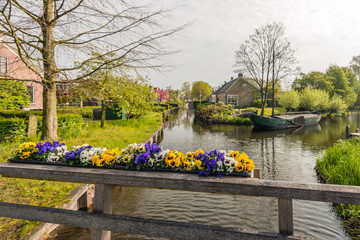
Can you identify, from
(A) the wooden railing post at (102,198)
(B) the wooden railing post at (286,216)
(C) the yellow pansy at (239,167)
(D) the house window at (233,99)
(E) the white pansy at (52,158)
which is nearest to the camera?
(B) the wooden railing post at (286,216)

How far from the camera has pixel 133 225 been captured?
2.45 meters

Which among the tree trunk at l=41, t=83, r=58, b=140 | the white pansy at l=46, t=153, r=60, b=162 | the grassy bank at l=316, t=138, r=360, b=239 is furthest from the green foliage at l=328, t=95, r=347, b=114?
the white pansy at l=46, t=153, r=60, b=162

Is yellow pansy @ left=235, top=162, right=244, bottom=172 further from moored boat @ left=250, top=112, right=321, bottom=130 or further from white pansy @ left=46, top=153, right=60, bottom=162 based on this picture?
moored boat @ left=250, top=112, right=321, bottom=130

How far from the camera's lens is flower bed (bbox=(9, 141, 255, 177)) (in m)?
2.41

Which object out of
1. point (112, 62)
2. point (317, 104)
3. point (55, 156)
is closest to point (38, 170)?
point (55, 156)

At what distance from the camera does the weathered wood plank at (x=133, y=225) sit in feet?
7.22

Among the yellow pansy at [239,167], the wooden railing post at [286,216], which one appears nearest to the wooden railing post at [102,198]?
the yellow pansy at [239,167]

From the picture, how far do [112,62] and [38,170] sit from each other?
13.1 feet

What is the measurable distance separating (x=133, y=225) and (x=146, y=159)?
2.55ft

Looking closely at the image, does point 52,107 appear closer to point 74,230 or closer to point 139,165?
point 74,230

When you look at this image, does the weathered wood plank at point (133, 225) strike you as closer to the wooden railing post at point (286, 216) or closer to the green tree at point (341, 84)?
the wooden railing post at point (286, 216)

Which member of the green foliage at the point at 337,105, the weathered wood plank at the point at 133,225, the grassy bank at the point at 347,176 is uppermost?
the green foliage at the point at 337,105

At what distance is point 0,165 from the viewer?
2814 millimetres

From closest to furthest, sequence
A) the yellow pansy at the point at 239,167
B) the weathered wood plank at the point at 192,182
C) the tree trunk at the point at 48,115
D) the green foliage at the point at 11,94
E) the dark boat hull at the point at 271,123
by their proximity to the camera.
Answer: the weathered wood plank at the point at 192,182 → the yellow pansy at the point at 239,167 → the green foliage at the point at 11,94 → the tree trunk at the point at 48,115 → the dark boat hull at the point at 271,123
